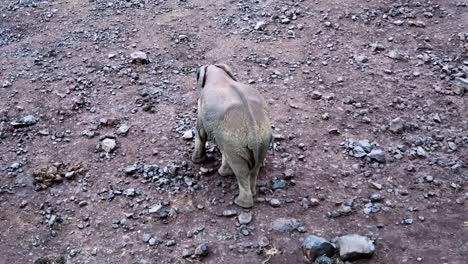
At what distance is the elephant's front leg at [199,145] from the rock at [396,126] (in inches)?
87.6

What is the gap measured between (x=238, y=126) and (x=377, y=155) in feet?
5.84

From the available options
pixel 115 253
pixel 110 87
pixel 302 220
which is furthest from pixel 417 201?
pixel 110 87

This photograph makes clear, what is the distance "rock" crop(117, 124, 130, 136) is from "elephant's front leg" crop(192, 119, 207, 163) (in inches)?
41.3

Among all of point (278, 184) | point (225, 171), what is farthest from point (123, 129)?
point (278, 184)

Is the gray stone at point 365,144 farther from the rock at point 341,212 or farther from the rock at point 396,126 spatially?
the rock at point 341,212

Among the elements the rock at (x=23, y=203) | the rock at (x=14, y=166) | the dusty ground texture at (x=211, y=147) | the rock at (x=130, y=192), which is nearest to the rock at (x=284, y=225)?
the dusty ground texture at (x=211, y=147)

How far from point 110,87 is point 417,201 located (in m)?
4.21

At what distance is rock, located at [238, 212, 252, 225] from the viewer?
15.6 ft

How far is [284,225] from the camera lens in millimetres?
4727

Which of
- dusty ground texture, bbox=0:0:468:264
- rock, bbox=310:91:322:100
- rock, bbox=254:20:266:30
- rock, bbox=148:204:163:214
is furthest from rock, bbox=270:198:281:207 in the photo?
rock, bbox=254:20:266:30

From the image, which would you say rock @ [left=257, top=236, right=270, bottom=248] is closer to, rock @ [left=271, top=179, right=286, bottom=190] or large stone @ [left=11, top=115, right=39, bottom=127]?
rock @ [left=271, top=179, right=286, bottom=190]

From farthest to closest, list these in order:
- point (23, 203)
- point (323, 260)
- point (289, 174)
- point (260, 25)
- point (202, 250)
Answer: point (260, 25)
point (289, 174)
point (23, 203)
point (202, 250)
point (323, 260)

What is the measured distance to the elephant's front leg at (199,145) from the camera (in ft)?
17.0

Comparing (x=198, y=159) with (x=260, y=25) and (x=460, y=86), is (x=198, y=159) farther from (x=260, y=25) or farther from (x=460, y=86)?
(x=460, y=86)
